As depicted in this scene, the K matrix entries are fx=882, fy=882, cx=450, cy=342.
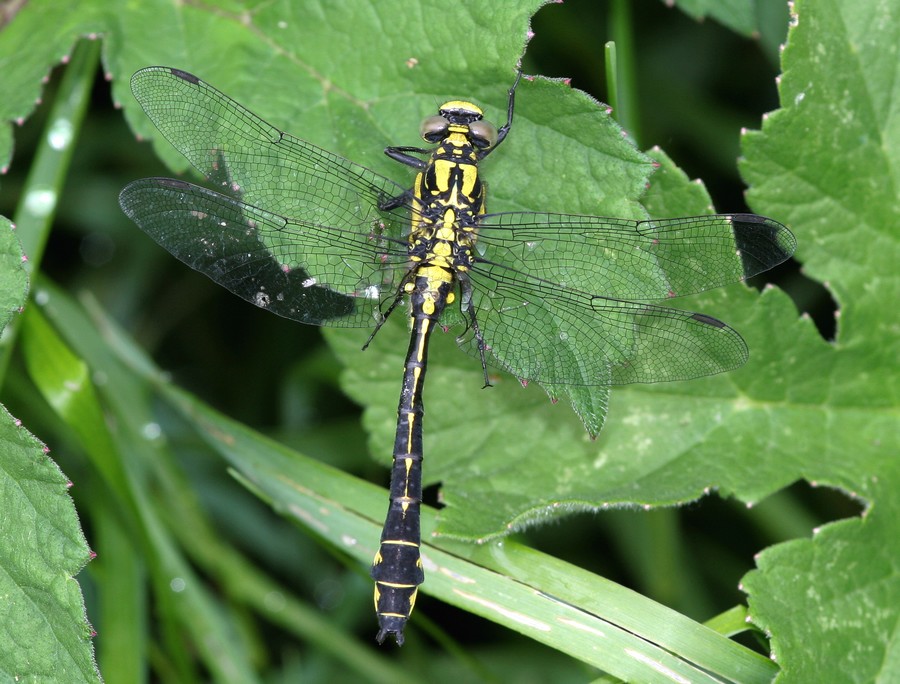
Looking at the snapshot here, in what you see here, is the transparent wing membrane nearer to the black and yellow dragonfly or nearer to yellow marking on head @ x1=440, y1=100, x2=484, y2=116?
the black and yellow dragonfly

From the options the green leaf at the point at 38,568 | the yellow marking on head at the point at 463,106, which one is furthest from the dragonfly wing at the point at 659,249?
the green leaf at the point at 38,568

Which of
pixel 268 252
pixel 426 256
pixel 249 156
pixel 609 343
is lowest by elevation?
pixel 609 343

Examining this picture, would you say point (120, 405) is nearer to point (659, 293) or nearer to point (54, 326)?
point (54, 326)

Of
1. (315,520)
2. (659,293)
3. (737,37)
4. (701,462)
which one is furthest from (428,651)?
(737,37)

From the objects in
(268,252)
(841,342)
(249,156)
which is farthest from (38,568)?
(841,342)

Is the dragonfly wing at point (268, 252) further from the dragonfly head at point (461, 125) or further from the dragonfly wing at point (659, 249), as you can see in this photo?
the dragonfly wing at point (659, 249)

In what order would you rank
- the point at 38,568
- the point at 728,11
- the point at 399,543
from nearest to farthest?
the point at 38,568 < the point at 399,543 < the point at 728,11

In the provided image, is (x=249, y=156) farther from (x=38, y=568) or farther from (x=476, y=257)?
(x=38, y=568)

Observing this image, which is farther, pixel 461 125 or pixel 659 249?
pixel 461 125
